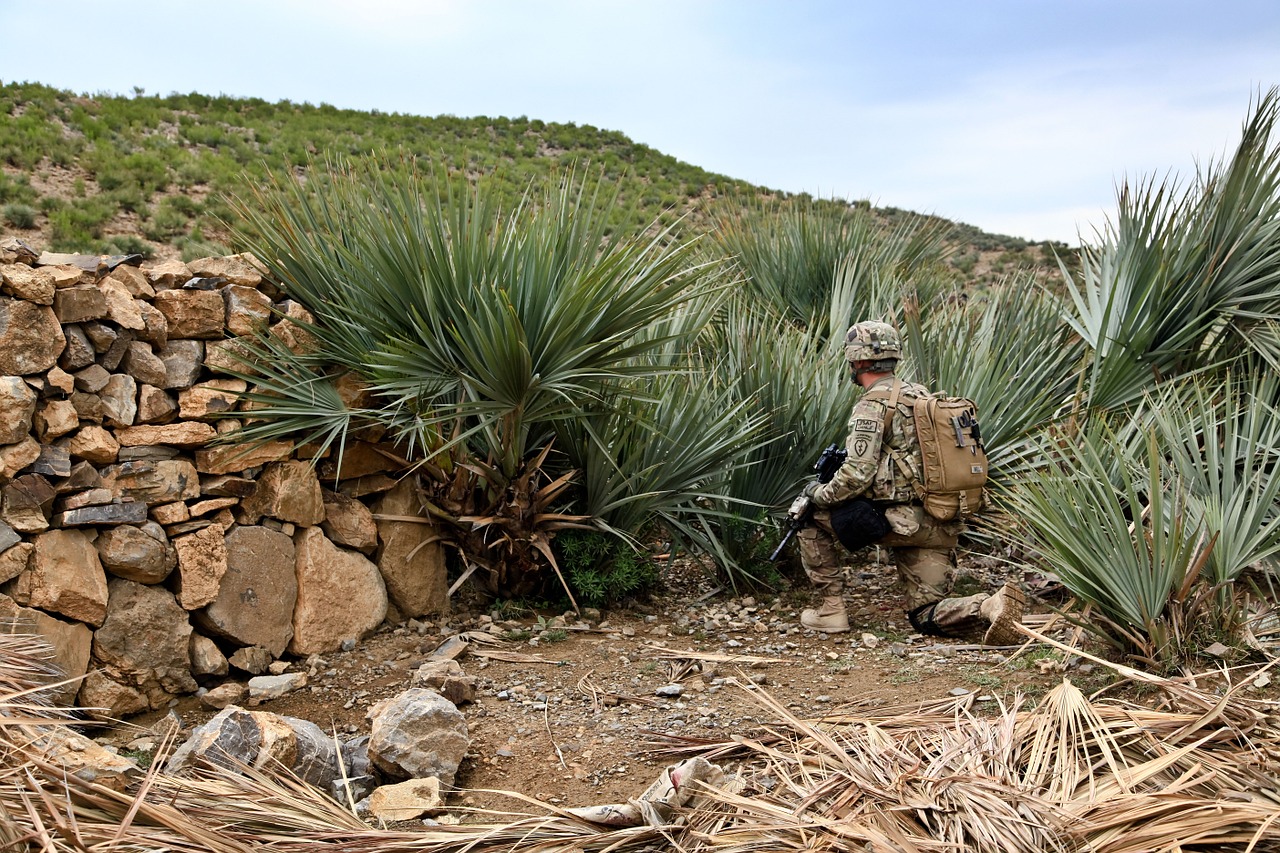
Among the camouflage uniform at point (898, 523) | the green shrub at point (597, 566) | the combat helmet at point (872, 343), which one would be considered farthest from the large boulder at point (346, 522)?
the combat helmet at point (872, 343)

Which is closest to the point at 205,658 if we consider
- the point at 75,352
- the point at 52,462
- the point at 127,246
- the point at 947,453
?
the point at 52,462

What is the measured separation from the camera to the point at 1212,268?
19.5 feet

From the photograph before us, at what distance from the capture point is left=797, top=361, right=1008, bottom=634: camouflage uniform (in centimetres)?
519

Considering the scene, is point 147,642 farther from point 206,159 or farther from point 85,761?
point 206,159

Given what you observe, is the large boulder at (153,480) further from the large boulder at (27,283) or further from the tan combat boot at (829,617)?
the tan combat boot at (829,617)

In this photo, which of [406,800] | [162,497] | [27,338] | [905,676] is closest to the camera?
[406,800]

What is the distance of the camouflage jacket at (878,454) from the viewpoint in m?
5.19

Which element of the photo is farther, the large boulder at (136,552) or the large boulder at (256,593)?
the large boulder at (256,593)

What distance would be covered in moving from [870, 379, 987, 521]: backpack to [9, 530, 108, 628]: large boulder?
386 cm

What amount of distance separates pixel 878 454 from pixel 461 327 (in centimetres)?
222

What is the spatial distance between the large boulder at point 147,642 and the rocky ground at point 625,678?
5.7 inches

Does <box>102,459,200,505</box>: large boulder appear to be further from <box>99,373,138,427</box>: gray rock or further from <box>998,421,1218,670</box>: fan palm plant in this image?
<box>998,421,1218,670</box>: fan palm plant

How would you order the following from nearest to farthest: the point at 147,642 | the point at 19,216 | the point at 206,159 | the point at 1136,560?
the point at 1136,560
the point at 147,642
the point at 19,216
the point at 206,159

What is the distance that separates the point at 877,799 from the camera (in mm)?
3020
